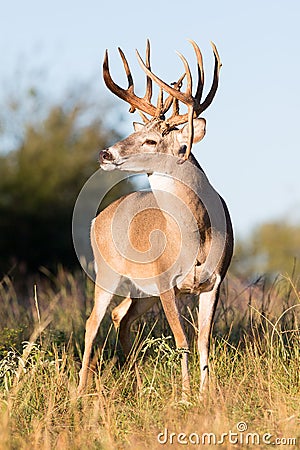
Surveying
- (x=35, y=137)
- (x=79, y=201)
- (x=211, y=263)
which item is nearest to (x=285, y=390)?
(x=211, y=263)

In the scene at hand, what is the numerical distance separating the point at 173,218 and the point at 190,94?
0.94 metres

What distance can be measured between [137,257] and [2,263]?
11.7m

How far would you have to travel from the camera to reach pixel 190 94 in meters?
6.60

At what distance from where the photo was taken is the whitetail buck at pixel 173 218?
21.0 ft

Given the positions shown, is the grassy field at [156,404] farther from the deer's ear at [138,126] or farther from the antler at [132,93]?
the antler at [132,93]

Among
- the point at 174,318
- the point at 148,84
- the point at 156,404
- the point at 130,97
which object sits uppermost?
the point at 148,84

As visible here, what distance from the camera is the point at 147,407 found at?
17.5 ft

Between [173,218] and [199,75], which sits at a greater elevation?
[199,75]

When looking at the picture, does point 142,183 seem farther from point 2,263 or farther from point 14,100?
point 14,100

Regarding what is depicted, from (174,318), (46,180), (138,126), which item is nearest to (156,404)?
(174,318)

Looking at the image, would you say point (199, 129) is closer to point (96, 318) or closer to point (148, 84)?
point (148, 84)
